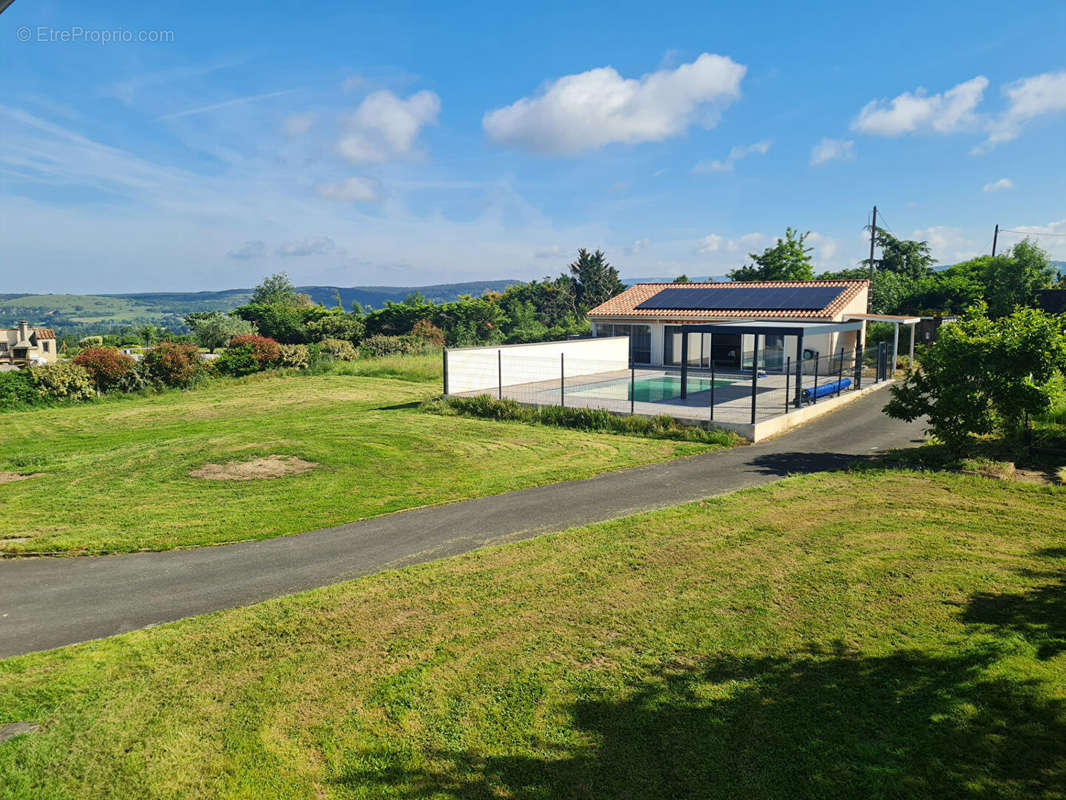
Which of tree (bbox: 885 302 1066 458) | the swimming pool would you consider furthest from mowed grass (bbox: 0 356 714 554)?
tree (bbox: 885 302 1066 458)

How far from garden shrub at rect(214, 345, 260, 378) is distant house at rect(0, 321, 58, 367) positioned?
3953cm

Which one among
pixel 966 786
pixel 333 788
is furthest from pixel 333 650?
pixel 966 786

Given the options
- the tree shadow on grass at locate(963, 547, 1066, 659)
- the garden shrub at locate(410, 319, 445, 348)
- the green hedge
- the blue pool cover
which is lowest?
the tree shadow on grass at locate(963, 547, 1066, 659)

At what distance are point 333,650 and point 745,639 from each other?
4290 mm

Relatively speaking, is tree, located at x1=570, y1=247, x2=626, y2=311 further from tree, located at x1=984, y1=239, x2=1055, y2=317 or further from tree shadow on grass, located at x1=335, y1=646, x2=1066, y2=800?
tree shadow on grass, located at x1=335, y1=646, x2=1066, y2=800

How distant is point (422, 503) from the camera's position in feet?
39.9

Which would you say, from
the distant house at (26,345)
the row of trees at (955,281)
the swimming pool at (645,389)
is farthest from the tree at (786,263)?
the distant house at (26,345)

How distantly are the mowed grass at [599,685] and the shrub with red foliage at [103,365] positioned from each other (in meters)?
26.3

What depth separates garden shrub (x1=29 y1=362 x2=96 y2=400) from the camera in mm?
26422

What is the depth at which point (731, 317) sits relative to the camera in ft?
106

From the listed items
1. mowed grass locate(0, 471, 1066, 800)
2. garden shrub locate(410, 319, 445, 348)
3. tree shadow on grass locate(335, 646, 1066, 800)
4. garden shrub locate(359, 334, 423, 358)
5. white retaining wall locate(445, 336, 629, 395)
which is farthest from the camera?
garden shrub locate(410, 319, 445, 348)

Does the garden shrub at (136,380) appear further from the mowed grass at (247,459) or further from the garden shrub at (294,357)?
the garden shrub at (294,357)

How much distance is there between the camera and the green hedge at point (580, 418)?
Result: 56.9 ft

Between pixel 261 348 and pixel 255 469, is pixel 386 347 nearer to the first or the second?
pixel 261 348
